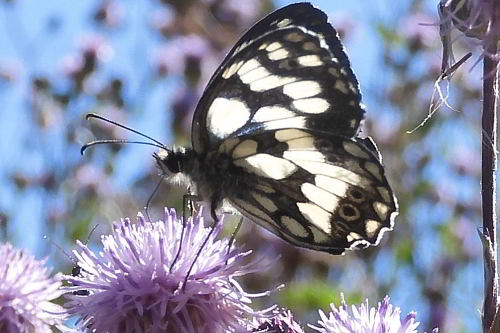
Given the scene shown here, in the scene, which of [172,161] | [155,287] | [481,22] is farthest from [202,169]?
[481,22]

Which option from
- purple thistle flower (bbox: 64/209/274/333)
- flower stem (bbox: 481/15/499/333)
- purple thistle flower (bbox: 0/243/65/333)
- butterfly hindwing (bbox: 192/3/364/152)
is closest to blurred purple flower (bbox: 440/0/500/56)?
flower stem (bbox: 481/15/499/333)

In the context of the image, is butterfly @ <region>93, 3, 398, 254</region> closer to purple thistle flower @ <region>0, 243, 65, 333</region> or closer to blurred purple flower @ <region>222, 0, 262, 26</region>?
purple thistle flower @ <region>0, 243, 65, 333</region>

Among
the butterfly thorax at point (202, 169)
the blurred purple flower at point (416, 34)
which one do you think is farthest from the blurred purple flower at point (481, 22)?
the blurred purple flower at point (416, 34)

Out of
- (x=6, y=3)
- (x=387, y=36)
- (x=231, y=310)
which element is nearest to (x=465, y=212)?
(x=387, y=36)

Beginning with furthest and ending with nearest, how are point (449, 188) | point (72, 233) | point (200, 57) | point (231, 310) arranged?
point (200, 57), point (449, 188), point (72, 233), point (231, 310)

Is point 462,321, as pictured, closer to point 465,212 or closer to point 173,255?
point 465,212

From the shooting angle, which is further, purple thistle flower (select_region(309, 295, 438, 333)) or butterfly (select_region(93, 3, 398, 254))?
butterfly (select_region(93, 3, 398, 254))
